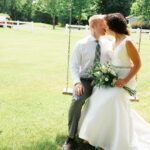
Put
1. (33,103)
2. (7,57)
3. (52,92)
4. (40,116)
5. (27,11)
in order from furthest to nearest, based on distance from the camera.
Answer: (27,11)
(7,57)
(52,92)
(33,103)
(40,116)

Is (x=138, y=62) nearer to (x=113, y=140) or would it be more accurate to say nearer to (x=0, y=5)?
(x=113, y=140)

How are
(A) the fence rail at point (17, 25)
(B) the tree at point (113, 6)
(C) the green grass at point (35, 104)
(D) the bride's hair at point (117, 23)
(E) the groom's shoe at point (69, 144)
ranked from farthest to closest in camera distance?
(B) the tree at point (113, 6) → (A) the fence rail at point (17, 25) → (C) the green grass at point (35, 104) → (E) the groom's shoe at point (69, 144) → (D) the bride's hair at point (117, 23)

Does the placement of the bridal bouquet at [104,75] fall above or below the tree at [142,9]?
above

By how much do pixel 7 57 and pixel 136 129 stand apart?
12041 mm

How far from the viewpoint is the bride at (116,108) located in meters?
5.75

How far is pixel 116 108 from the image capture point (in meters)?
5.77

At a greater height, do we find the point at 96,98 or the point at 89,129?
the point at 96,98

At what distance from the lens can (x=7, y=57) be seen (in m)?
17.8

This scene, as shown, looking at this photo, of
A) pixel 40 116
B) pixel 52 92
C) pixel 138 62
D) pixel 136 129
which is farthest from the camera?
pixel 52 92

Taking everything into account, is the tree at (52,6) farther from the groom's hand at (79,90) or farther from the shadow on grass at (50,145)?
the groom's hand at (79,90)

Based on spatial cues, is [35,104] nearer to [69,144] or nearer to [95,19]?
[69,144]

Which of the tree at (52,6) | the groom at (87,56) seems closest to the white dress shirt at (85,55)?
the groom at (87,56)

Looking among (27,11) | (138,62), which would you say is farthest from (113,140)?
(27,11)

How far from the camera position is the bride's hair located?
583cm
